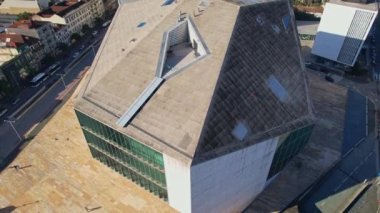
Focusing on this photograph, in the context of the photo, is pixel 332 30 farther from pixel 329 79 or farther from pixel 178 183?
pixel 178 183

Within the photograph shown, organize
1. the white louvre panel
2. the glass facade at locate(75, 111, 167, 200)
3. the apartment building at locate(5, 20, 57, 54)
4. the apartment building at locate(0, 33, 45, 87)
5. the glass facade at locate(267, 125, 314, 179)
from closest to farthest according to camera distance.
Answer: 1. the glass facade at locate(75, 111, 167, 200)
2. the glass facade at locate(267, 125, 314, 179)
3. the white louvre panel
4. the apartment building at locate(0, 33, 45, 87)
5. the apartment building at locate(5, 20, 57, 54)

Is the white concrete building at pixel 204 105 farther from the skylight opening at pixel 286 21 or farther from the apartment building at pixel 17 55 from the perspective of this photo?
the apartment building at pixel 17 55

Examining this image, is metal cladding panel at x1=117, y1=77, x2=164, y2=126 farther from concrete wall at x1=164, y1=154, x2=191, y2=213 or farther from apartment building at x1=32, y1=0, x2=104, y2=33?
apartment building at x1=32, y1=0, x2=104, y2=33

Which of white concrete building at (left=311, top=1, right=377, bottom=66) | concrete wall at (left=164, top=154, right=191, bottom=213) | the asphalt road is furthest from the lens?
white concrete building at (left=311, top=1, right=377, bottom=66)

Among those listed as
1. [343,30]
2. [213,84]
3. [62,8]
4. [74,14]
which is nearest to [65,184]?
[213,84]

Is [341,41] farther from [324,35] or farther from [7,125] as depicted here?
[7,125]

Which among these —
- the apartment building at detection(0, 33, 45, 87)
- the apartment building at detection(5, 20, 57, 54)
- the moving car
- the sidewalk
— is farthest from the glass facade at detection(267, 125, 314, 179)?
the apartment building at detection(5, 20, 57, 54)

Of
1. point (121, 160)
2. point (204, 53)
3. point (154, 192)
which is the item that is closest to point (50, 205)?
point (121, 160)
